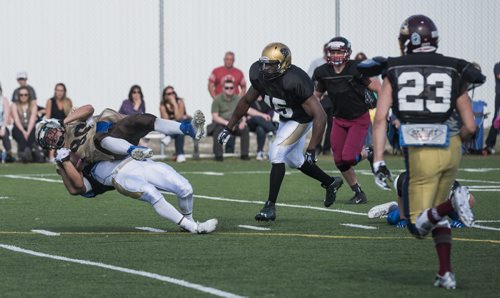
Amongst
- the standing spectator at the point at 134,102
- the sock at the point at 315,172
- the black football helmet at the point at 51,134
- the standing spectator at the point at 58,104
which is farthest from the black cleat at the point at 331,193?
the standing spectator at the point at 58,104

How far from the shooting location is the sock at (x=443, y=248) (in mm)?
8391

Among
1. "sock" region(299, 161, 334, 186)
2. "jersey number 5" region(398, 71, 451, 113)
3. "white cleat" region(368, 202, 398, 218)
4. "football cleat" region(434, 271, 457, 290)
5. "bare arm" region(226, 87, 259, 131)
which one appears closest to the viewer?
"football cleat" region(434, 271, 457, 290)

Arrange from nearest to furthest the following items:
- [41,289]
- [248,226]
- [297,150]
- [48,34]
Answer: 1. [41,289]
2. [248,226]
3. [297,150]
4. [48,34]

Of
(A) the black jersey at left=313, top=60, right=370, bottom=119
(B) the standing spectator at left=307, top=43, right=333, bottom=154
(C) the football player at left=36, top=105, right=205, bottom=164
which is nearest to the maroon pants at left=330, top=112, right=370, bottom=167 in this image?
(A) the black jersey at left=313, top=60, right=370, bottom=119

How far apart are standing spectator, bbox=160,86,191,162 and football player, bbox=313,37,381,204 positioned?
26.3 feet

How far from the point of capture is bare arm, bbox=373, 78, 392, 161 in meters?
8.67

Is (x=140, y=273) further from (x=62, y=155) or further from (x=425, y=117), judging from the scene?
(x=62, y=155)

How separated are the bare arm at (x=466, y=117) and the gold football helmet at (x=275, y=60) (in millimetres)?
4040

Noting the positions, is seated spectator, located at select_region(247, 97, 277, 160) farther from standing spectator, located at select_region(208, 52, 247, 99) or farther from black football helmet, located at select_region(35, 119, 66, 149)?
black football helmet, located at select_region(35, 119, 66, 149)

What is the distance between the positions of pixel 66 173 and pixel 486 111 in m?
14.7

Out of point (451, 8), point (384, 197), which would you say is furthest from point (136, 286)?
point (451, 8)

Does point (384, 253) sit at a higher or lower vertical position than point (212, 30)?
lower

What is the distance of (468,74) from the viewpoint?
8703 millimetres

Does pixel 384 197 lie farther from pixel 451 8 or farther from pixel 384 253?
pixel 451 8
